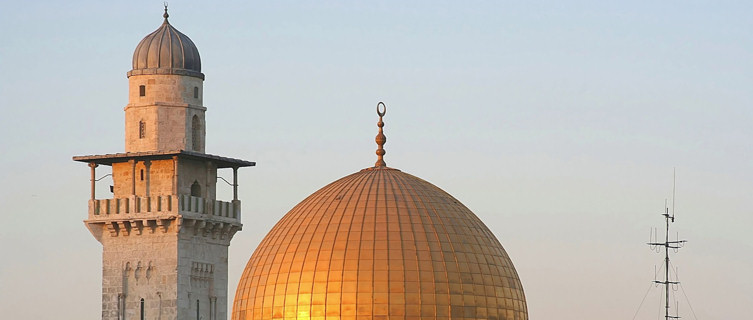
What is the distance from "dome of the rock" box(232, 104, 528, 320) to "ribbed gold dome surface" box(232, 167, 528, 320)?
0.03 meters

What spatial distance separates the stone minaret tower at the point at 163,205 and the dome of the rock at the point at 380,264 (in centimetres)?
1557

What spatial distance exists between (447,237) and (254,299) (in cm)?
638

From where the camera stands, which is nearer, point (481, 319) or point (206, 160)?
point (481, 319)

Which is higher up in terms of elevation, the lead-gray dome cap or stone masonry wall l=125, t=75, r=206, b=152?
the lead-gray dome cap

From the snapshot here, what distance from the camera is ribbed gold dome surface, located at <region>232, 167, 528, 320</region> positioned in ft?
227

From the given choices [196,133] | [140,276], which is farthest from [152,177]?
[140,276]

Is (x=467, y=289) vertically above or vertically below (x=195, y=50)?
below

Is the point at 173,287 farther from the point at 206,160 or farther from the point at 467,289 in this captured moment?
the point at 467,289

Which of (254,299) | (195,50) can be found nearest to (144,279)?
(195,50)

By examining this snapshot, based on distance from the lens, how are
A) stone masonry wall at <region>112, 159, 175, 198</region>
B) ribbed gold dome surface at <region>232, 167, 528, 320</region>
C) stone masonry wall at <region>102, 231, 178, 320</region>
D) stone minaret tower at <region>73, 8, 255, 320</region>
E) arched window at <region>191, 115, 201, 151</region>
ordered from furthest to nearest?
arched window at <region>191, 115, 201, 151</region> < stone masonry wall at <region>112, 159, 175, 198</region> < stone minaret tower at <region>73, 8, 255, 320</region> < stone masonry wall at <region>102, 231, 178, 320</region> < ribbed gold dome surface at <region>232, 167, 528, 320</region>

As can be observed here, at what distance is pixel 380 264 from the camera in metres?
69.4

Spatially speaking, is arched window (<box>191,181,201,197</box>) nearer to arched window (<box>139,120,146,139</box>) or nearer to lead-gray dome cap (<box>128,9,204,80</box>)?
arched window (<box>139,120,146,139</box>)

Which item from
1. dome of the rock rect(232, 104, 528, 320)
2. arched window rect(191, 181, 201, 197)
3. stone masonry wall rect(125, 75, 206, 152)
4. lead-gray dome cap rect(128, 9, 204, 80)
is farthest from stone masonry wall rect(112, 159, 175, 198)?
dome of the rock rect(232, 104, 528, 320)

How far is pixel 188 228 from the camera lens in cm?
8838
